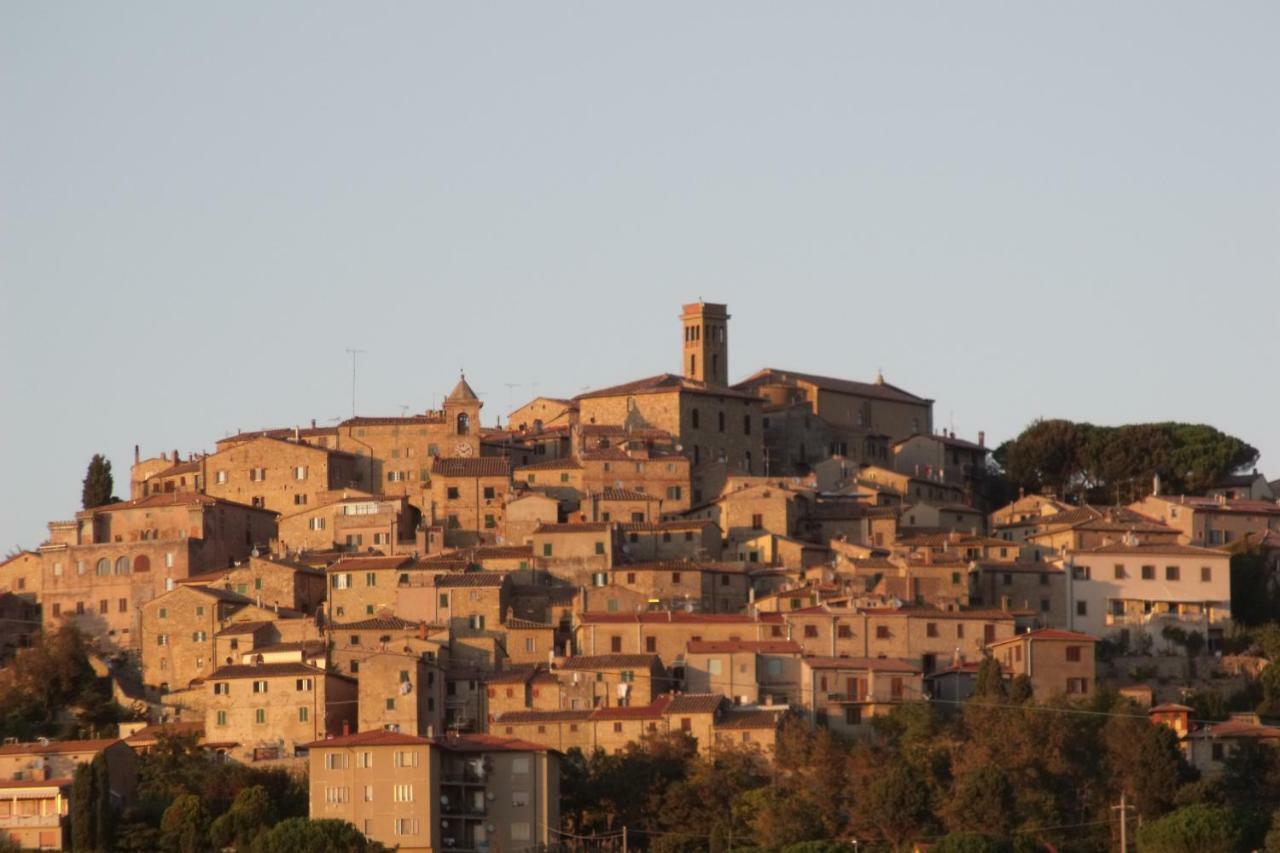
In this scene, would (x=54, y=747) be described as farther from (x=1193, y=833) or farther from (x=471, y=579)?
(x=1193, y=833)

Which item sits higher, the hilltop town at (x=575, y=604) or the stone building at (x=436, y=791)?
the hilltop town at (x=575, y=604)

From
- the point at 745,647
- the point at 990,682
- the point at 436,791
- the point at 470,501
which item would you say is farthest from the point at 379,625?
the point at 990,682

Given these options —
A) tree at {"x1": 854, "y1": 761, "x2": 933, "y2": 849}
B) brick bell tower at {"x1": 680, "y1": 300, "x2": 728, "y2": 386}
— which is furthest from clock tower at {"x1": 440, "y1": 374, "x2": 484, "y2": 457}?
tree at {"x1": 854, "y1": 761, "x2": 933, "y2": 849}

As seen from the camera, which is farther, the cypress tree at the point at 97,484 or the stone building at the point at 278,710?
the cypress tree at the point at 97,484

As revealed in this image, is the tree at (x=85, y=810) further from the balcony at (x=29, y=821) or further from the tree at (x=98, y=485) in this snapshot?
the tree at (x=98, y=485)

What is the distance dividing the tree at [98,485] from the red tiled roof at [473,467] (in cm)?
1262

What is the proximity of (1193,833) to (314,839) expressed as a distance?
20050mm

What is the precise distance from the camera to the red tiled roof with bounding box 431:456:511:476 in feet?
291

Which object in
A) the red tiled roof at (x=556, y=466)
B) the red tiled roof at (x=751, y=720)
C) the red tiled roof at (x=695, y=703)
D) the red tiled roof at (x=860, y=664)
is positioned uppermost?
the red tiled roof at (x=556, y=466)

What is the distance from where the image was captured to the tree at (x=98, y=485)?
95.8 meters

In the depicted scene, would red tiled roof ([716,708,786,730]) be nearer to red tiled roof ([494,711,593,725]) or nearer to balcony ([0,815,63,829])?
red tiled roof ([494,711,593,725])

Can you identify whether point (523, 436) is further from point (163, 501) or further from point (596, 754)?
point (596, 754)

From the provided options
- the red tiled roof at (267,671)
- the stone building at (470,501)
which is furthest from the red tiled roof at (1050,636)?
the stone building at (470,501)

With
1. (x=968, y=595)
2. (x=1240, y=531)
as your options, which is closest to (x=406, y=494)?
(x=968, y=595)
